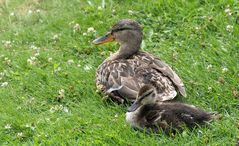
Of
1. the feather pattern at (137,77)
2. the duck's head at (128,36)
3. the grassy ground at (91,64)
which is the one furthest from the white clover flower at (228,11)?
the feather pattern at (137,77)

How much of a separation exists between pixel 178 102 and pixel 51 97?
5.86ft

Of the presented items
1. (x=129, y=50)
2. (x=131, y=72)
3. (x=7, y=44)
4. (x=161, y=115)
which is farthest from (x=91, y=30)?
(x=161, y=115)

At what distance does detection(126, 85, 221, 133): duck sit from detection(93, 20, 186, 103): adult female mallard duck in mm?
306

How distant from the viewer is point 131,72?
677cm

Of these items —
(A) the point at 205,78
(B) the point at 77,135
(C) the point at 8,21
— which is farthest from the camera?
(C) the point at 8,21

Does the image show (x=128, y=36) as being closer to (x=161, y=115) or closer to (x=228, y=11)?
(x=228, y=11)

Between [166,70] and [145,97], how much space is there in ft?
3.26

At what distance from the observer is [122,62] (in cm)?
707

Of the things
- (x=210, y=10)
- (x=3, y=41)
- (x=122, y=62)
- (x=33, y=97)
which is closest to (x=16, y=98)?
(x=33, y=97)

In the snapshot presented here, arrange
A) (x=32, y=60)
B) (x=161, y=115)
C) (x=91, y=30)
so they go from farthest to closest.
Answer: (x=91, y=30), (x=32, y=60), (x=161, y=115)

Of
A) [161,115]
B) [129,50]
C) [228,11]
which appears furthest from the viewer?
[228,11]

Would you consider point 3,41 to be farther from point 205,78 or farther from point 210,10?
point 205,78

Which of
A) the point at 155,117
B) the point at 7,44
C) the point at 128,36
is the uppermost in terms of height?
the point at 128,36

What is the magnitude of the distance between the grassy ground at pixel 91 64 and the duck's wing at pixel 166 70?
150 millimetres
